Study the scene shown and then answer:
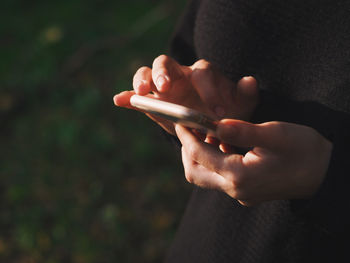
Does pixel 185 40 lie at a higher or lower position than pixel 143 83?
higher

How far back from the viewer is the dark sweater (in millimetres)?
636

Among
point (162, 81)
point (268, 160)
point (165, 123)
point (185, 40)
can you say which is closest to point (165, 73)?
point (162, 81)

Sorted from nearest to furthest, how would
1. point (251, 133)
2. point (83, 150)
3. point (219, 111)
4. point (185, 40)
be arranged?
point (251, 133) → point (219, 111) → point (185, 40) → point (83, 150)

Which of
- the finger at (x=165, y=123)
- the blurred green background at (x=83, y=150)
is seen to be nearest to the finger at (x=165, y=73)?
the finger at (x=165, y=123)

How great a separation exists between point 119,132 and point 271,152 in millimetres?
1811

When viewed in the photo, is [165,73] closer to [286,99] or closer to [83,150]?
[286,99]

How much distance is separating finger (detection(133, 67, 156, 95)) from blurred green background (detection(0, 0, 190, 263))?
1.19m

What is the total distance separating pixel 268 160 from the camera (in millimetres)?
589

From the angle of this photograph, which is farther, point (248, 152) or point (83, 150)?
point (83, 150)

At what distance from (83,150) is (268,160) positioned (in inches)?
70.2

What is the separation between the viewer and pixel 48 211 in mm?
1933

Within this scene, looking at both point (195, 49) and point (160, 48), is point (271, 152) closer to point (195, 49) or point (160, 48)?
point (195, 49)

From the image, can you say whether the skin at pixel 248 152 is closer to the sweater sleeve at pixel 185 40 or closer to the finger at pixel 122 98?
the finger at pixel 122 98

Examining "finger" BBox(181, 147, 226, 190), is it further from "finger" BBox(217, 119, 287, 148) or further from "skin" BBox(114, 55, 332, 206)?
"finger" BBox(217, 119, 287, 148)
